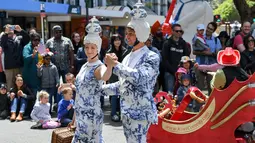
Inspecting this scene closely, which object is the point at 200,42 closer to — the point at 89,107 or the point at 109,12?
the point at 89,107

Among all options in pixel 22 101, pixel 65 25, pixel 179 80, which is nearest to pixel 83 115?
pixel 179 80

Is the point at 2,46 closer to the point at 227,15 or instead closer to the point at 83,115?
the point at 83,115

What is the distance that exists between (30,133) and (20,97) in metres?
1.42

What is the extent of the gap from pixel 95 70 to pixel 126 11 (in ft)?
87.0

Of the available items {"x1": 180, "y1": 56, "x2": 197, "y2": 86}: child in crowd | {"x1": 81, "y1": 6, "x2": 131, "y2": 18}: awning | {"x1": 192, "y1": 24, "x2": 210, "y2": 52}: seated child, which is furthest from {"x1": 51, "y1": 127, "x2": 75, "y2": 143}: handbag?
{"x1": 81, "y1": 6, "x2": 131, "y2": 18}: awning

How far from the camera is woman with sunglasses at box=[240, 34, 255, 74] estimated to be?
732cm

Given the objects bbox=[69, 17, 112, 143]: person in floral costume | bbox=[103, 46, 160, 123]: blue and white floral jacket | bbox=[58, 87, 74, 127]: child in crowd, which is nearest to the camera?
bbox=[103, 46, 160, 123]: blue and white floral jacket

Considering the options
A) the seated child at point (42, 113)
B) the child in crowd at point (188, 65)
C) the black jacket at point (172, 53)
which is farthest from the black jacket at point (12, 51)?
the child in crowd at point (188, 65)

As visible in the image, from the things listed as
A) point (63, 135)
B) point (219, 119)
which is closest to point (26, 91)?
point (63, 135)

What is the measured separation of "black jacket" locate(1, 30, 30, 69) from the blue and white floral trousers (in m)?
5.42

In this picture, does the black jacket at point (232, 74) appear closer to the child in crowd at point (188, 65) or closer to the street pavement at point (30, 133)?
the street pavement at point (30, 133)

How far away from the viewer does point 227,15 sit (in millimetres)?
58500

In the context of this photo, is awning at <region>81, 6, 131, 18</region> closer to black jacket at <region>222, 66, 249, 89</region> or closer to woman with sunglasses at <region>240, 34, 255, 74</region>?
woman with sunglasses at <region>240, 34, 255, 74</region>

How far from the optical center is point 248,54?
7387 millimetres
